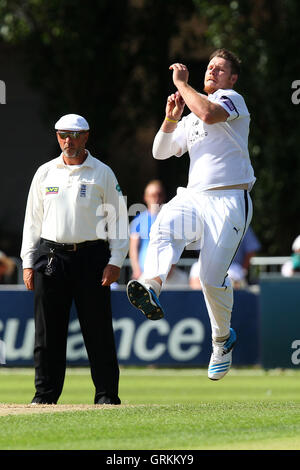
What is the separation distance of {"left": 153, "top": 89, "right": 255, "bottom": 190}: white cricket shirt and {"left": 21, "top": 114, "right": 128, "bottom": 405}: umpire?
1134 mm

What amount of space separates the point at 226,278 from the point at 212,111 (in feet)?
4.95

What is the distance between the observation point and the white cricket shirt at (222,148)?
9820 mm

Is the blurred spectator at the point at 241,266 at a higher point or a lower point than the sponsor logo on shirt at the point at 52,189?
lower

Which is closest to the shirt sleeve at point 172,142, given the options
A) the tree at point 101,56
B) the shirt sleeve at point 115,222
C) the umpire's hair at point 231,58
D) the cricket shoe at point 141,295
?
the umpire's hair at point 231,58

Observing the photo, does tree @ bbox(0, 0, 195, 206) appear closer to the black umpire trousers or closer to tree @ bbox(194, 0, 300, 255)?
tree @ bbox(194, 0, 300, 255)

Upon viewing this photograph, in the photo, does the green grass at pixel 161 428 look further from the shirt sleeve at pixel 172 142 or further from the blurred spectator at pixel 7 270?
the blurred spectator at pixel 7 270

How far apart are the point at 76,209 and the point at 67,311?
0.97 m

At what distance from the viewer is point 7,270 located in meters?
19.0

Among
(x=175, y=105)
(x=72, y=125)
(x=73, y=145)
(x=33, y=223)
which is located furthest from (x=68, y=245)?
(x=175, y=105)

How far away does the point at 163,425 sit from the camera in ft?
29.1

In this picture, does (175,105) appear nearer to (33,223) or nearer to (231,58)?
(231,58)

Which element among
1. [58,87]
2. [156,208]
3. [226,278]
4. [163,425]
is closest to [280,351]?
[156,208]

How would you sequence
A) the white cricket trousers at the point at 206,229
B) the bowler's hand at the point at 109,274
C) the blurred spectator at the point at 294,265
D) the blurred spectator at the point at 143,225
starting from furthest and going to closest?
the blurred spectator at the point at 294,265
the blurred spectator at the point at 143,225
the bowler's hand at the point at 109,274
the white cricket trousers at the point at 206,229

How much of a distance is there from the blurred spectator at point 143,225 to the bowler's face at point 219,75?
6037 mm
